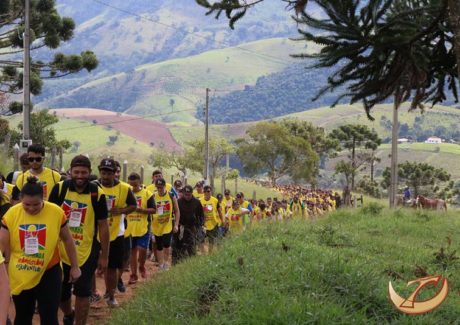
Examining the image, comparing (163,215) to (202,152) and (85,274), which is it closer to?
(85,274)

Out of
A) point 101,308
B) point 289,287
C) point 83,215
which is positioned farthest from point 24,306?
point 101,308

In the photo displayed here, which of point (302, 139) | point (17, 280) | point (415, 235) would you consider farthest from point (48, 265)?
point (302, 139)

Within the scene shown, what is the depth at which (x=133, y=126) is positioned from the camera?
14938 cm

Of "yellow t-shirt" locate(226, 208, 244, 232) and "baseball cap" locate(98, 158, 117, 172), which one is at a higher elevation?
"baseball cap" locate(98, 158, 117, 172)

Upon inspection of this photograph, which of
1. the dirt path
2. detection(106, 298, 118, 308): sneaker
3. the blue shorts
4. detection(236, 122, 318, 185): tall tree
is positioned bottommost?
detection(236, 122, 318, 185): tall tree

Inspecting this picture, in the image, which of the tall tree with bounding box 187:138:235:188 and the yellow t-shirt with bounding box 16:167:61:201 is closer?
the yellow t-shirt with bounding box 16:167:61:201

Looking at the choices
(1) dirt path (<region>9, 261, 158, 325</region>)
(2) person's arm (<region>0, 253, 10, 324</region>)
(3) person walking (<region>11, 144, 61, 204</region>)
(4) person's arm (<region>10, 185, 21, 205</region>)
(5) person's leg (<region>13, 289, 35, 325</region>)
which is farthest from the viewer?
(1) dirt path (<region>9, 261, 158, 325</region>)

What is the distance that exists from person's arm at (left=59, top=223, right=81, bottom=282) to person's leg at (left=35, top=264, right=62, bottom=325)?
221 millimetres

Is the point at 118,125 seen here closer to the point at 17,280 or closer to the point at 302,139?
the point at 302,139

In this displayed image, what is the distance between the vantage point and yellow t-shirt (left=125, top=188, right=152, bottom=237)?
378 inches

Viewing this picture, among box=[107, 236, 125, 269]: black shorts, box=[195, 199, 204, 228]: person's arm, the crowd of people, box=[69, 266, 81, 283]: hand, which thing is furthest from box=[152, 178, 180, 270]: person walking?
box=[69, 266, 81, 283]: hand

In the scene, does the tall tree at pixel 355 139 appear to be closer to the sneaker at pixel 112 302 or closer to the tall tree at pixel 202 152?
the tall tree at pixel 202 152

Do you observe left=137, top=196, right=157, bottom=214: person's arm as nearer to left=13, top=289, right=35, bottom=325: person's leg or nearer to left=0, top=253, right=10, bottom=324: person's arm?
left=13, top=289, right=35, bottom=325: person's leg

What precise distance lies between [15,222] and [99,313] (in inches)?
114
